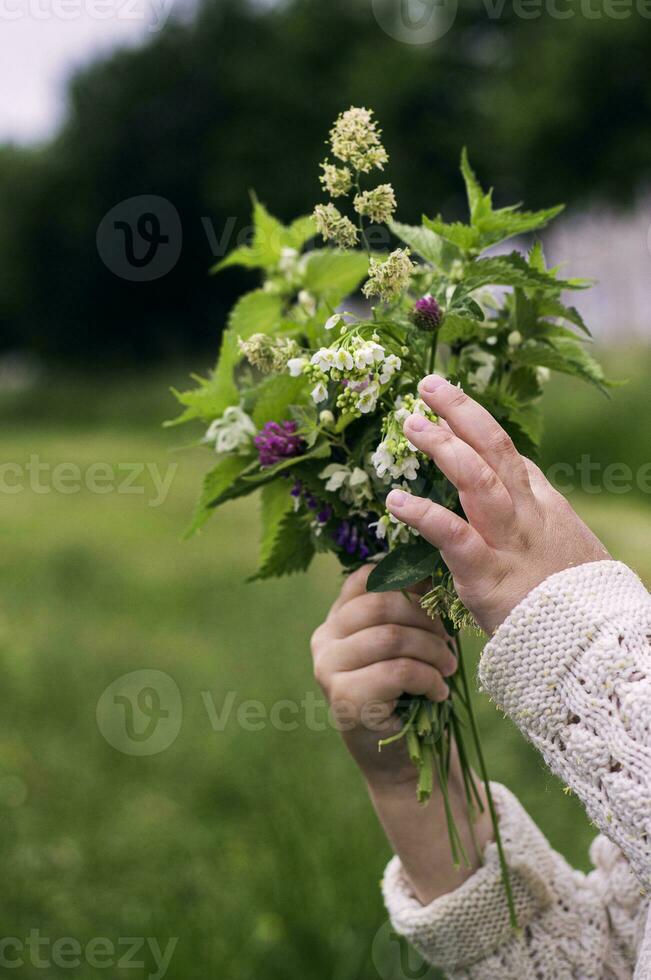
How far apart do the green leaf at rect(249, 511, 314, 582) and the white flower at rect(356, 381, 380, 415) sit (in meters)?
0.26

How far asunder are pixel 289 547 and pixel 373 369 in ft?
1.08

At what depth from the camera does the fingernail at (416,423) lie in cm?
100

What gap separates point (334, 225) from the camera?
111 cm

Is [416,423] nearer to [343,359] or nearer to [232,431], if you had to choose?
[343,359]

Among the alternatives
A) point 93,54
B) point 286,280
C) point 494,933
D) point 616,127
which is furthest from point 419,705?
point 93,54

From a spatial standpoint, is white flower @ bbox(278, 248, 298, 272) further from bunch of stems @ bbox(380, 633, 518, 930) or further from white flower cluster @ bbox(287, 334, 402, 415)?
bunch of stems @ bbox(380, 633, 518, 930)

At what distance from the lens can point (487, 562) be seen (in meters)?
0.98

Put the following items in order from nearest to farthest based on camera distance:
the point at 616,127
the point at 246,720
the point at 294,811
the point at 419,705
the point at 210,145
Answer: the point at 419,705
the point at 294,811
the point at 246,720
the point at 616,127
the point at 210,145

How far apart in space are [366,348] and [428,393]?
97 mm

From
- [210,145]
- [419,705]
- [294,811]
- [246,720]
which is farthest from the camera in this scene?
[210,145]

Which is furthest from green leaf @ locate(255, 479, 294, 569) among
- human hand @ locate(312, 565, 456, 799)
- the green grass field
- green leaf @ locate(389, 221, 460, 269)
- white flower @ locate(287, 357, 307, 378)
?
the green grass field

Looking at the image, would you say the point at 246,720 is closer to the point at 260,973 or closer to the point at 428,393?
the point at 260,973

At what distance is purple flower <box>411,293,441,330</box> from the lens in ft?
3.71

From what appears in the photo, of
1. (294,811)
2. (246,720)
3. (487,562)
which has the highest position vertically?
(487,562)
